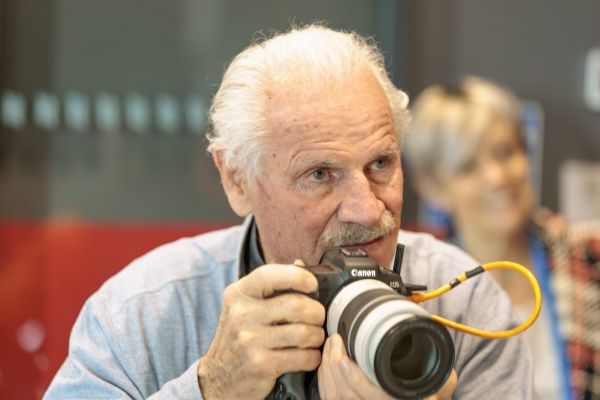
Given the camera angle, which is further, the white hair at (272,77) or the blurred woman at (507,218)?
the blurred woman at (507,218)

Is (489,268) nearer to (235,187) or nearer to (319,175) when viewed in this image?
(319,175)

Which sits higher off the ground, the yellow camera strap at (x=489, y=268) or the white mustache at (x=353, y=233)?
the white mustache at (x=353, y=233)

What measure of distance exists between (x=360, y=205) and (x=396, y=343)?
0.32 m

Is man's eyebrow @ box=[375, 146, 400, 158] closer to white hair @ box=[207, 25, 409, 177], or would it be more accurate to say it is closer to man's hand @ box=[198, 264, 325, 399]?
white hair @ box=[207, 25, 409, 177]

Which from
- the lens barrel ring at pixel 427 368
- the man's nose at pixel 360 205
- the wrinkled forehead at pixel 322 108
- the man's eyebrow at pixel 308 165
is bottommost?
the lens barrel ring at pixel 427 368

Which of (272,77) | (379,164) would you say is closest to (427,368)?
(379,164)

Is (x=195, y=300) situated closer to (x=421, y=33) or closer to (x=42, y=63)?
(x=42, y=63)

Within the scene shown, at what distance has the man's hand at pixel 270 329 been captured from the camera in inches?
40.6

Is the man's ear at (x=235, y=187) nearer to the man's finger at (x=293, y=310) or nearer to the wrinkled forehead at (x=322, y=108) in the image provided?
the wrinkled forehead at (x=322, y=108)

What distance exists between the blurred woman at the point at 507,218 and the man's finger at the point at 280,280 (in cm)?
145

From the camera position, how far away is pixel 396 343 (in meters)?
0.89

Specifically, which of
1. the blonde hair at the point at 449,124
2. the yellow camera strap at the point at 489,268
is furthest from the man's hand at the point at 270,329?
the blonde hair at the point at 449,124

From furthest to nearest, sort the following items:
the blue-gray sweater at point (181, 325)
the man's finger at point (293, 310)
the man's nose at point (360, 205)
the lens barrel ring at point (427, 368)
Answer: the blue-gray sweater at point (181, 325)
the man's nose at point (360, 205)
the man's finger at point (293, 310)
the lens barrel ring at point (427, 368)

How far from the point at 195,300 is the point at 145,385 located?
154mm
